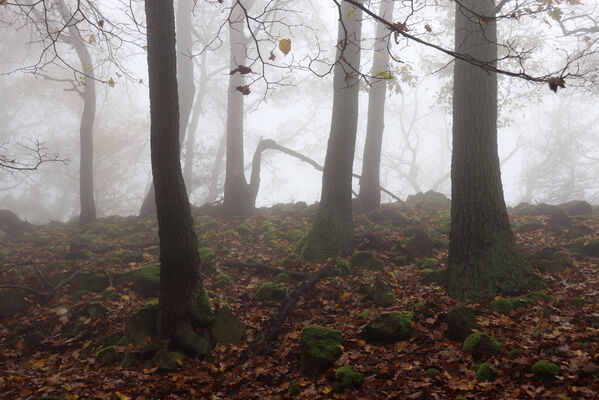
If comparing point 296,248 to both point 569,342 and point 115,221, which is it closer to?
point 569,342

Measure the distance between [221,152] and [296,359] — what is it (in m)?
22.4

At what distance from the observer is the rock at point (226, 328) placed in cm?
581

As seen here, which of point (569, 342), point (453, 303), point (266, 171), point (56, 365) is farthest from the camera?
point (266, 171)

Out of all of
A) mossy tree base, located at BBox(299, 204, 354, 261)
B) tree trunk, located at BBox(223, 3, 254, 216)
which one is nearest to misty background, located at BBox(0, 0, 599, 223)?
tree trunk, located at BBox(223, 3, 254, 216)

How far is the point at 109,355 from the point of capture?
5527 millimetres

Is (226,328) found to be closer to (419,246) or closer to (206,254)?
(206,254)

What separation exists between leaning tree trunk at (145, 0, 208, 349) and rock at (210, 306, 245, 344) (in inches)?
13.1

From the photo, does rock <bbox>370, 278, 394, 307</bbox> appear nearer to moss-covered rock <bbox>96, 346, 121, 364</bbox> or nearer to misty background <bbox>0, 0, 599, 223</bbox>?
moss-covered rock <bbox>96, 346, 121, 364</bbox>

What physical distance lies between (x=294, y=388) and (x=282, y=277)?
339 centimetres

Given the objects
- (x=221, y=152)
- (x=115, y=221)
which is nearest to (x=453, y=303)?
(x=115, y=221)

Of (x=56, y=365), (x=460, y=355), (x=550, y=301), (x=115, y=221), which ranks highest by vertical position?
(x=115, y=221)

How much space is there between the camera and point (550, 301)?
5.54m

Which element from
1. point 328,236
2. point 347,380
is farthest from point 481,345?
point 328,236

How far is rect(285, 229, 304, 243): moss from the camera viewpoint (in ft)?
34.6
